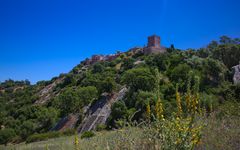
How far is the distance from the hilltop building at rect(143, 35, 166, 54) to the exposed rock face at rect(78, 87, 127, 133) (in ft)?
117

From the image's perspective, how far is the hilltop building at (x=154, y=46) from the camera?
73988 mm

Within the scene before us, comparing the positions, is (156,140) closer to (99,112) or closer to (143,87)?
(143,87)

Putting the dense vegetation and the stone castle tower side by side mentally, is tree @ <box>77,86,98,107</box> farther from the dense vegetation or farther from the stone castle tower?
the stone castle tower

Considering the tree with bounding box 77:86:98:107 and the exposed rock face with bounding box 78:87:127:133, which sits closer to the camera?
the exposed rock face with bounding box 78:87:127:133

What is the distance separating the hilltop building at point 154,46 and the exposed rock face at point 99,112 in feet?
117

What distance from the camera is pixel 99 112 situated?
118ft

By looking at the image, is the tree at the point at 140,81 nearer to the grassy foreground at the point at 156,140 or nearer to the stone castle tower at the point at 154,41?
the grassy foreground at the point at 156,140

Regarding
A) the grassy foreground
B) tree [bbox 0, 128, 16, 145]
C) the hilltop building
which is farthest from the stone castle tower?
the grassy foreground

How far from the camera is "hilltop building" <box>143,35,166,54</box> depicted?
7399cm

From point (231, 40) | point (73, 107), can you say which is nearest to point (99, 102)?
point (73, 107)

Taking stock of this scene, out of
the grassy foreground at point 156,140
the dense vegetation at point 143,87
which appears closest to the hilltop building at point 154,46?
the dense vegetation at point 143,87

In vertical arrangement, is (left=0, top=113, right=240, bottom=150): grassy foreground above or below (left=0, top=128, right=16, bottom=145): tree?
above

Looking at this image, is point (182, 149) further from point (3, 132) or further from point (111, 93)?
point (3, 132)

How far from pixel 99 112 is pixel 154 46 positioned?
152 ft
